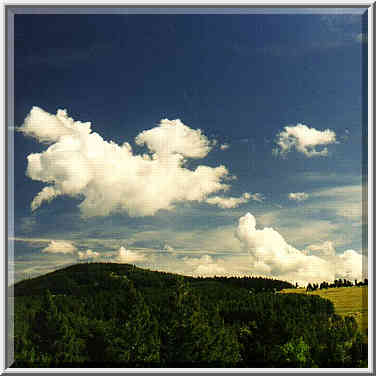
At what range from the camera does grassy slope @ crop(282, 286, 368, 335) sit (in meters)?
5.83

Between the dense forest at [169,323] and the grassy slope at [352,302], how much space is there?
92 millimetres

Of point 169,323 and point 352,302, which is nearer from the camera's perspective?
point 352,302

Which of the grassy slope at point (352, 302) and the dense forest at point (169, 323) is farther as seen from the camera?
the dense forest at point (169, 323)

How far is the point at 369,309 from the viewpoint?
5.76 meters

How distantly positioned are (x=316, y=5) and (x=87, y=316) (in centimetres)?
482

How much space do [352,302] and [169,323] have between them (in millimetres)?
2289

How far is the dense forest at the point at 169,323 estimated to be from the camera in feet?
19.5

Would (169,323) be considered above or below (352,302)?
below

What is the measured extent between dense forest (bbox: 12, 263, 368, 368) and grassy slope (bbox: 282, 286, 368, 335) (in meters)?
0.09

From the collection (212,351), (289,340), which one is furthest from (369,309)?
(212,351)

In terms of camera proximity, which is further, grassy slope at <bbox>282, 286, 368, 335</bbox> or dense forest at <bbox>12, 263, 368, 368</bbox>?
dense forest at <bbox>12, 263, 368, 368</bbox>

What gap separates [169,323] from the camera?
6.24 meters

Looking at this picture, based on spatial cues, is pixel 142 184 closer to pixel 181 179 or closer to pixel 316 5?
pixel 181 179

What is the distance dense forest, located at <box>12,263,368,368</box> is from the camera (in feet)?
19.5
